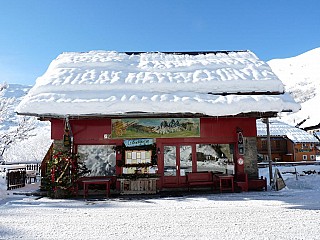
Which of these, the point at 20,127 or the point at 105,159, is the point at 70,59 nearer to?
the point at 105,159

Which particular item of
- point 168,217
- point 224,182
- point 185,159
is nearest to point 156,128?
point 185,159

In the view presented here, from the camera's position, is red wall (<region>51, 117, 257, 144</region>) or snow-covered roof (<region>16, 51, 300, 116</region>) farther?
red wall (<region>51, 117, 257, 144</region>)

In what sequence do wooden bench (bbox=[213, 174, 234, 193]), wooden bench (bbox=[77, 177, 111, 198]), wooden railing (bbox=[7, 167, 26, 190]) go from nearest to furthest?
wooden bench (bbox=[77, 177, 111, 198])
wooden bench (bbox=[213, 174, 234, 193])
wooden railing (bbox=[7, 167, 26, 190])

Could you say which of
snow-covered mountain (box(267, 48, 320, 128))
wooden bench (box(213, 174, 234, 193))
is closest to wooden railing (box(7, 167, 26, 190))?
wooden bench (box(213, 174, 234, 193))

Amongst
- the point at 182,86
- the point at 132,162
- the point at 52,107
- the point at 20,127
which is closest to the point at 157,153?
the point at 132,162

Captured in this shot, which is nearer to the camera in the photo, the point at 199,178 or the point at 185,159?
the point at 199,178

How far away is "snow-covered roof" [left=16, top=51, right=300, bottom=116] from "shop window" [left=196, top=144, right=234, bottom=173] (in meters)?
2.33

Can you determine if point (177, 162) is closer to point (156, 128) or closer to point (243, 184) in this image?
point (156, 128)

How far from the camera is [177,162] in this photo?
12117 millimetres

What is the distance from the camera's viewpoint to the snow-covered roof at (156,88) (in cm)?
1003

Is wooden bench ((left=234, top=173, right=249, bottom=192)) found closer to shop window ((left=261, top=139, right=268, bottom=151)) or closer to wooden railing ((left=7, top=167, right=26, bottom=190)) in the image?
wooden railing ((left=7, top=167, right=26, bottom=190))

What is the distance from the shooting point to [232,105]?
10.1 metres

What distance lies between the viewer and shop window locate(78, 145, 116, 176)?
1192 cm

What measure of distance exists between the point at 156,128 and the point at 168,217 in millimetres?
5280
